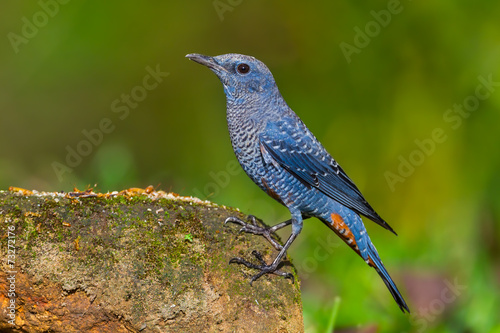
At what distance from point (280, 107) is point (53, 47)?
4.01 meters

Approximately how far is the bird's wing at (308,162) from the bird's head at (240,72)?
29 cm

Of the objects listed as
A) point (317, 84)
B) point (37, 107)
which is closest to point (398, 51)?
point (317, 84)

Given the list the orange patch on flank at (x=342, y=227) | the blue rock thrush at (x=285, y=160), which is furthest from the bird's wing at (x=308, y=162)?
the orange patch on flank at (x=342, y=227)

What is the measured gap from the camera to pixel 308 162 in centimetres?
428

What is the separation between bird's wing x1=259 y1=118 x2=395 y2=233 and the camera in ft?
13.6

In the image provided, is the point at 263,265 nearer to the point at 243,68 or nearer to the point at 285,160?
the point at 285,160

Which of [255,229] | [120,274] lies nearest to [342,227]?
[255,229]

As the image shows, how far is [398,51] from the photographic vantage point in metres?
6.84

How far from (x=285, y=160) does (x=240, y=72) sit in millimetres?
705

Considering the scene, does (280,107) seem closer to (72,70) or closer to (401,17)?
(401,17)

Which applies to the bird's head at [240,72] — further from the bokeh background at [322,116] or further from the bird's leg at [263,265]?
the bokeh background at [322,116]

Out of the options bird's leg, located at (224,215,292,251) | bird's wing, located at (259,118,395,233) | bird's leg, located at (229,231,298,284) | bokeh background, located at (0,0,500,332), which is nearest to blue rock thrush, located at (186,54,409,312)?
bird's wing, located at (259,118,395,233)

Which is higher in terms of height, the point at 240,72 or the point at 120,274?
the point at 240,72

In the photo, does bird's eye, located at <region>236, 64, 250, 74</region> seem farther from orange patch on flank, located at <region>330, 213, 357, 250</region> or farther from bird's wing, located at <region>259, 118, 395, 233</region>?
orange patch on flank, located at <region>330, 213, 357, 250</region>
